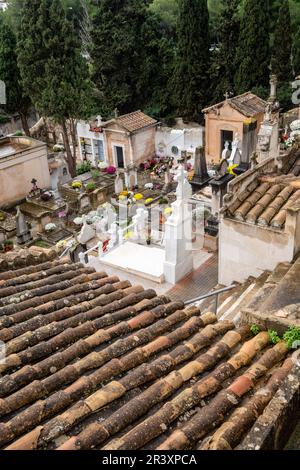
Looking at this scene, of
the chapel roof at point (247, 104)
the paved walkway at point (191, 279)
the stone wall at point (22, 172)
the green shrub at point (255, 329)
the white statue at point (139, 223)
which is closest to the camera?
the green shrub at point (255, 329)

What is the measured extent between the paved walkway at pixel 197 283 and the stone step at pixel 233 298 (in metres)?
1.97

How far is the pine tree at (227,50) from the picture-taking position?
2823 cm

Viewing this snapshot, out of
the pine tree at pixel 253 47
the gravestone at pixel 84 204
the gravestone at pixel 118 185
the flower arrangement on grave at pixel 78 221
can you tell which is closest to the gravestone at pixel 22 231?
the flower arrangement on grave at pixel 78 221

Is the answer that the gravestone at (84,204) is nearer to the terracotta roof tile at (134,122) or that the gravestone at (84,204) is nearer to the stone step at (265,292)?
the terracotta roof tile at (134,122)

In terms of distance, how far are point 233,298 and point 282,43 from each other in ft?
75.8

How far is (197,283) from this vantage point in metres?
13.1

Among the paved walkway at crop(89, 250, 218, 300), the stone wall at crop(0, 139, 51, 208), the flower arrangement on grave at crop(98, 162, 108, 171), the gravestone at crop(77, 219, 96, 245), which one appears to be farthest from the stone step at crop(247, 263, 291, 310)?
the flower arrangement on grave at crop(98, 162, 108, 171)

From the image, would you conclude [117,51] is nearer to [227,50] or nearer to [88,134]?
[88,134]

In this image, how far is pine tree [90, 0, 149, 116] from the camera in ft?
96.6

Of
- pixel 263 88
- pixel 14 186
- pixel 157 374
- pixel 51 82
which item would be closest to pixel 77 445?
pixel 157 374

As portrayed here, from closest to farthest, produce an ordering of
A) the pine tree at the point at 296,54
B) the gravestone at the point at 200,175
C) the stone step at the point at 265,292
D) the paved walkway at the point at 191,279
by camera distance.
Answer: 1. the stone step at the point at 265,292
2. the paved walkway at the point at 191,279
3. the gravestone at the point at 200,175
4. the pine tree at the point at 296,54

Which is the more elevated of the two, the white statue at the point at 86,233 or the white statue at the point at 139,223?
the white statue at the point at 139,223

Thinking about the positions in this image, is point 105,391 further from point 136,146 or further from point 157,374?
point 136,146

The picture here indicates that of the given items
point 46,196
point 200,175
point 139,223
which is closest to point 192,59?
point 200,175
